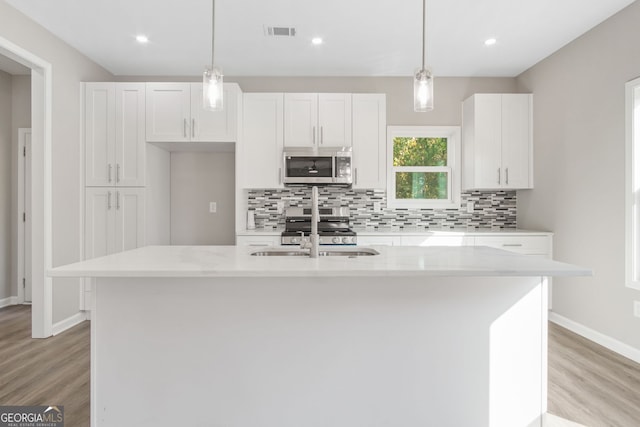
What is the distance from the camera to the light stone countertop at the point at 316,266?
61.5 inches

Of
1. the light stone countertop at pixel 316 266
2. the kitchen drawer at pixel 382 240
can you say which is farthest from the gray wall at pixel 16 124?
the kitchen drawer at pixel 382 240

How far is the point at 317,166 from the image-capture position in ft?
13.3

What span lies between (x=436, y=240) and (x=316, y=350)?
7.91ft

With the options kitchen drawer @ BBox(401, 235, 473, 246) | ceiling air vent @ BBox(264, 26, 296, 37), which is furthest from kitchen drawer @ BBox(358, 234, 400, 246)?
ceiling air vent @ BBox(264, 26, 296, 37)

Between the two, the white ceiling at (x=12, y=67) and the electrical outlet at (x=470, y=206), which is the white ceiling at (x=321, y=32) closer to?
the white ceiling at (x=12, y=67)

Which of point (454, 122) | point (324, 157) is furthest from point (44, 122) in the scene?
point (454, 122)

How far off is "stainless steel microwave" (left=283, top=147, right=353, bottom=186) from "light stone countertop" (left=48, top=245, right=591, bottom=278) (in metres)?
2.07

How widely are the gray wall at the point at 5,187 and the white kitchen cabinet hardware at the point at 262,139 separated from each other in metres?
2.80

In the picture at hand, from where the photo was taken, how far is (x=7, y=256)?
4535mm

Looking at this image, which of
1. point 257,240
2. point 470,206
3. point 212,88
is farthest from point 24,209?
point 470,206

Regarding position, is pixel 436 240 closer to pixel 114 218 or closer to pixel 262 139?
pixel 262 139

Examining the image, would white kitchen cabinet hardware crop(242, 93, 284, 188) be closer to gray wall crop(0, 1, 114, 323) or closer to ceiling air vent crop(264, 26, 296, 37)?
ceiling air vent crop(264, 26, 296, 37)

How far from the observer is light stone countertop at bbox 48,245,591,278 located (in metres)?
1.56

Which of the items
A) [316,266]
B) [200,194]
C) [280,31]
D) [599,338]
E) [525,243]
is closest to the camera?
[316,266]
